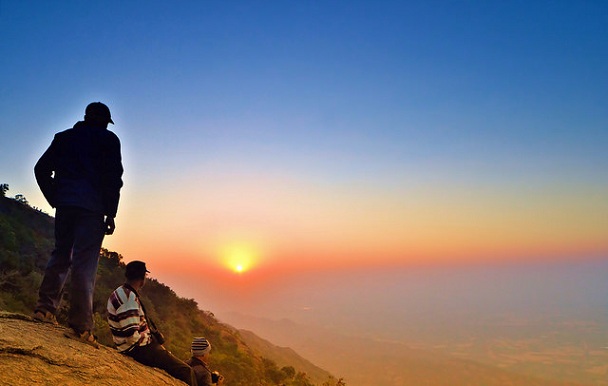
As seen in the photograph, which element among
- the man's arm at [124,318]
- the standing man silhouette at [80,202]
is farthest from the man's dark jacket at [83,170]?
the man's arm at [124,318]

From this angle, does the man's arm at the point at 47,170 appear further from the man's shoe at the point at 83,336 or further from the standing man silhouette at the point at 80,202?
the man's shoe at the point at 83,336

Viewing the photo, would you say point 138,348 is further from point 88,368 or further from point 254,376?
point 254,376

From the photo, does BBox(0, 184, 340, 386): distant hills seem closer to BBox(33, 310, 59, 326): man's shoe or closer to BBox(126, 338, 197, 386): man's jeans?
BBox(33, 310, 59, 326): man's shoe

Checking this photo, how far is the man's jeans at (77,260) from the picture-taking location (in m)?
4.46

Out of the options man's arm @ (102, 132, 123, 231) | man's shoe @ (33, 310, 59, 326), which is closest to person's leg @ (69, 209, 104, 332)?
man's arm @ (102, 132, 123, 231)

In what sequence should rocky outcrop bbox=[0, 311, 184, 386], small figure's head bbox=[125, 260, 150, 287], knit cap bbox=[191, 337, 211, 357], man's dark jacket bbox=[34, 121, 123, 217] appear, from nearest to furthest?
1. rocky outcrop bbox=[0, 311, 184, 386]
2. man's dark jacket bbox=[34, 121, 123, 217]
3. small figure's head bbox=[125, 260, 150, 287]
4. knit cap bbox=[191, 337, 211, 357]

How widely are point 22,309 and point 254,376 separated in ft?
28.9

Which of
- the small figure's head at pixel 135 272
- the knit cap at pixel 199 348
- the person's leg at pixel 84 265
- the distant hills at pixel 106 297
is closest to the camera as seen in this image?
the person's leg at pixel 84 265

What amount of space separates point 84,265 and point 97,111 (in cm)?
201

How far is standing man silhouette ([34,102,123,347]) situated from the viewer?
14.8ft

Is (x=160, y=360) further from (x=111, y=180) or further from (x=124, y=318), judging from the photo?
(x=111, y=180)

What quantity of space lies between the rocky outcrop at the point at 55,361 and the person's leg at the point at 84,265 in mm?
265

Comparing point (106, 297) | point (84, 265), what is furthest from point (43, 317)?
point (106, 297)

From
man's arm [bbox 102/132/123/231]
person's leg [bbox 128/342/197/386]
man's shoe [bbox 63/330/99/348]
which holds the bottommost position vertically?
person's leg [bbox 128/342/197/386]
